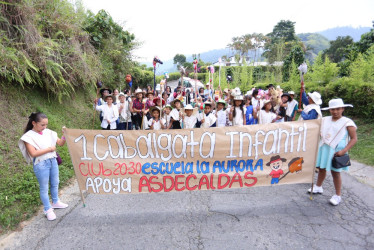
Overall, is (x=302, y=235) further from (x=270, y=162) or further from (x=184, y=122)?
(x=184, y=122)

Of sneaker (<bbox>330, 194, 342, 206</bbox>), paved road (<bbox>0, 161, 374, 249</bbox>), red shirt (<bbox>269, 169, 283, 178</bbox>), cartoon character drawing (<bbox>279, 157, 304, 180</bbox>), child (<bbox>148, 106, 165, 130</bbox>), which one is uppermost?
child (<bbox>148, 106, 165, 130</bbox>)

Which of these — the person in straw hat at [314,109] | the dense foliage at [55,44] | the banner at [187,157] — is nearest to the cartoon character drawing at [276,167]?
the banner at [187,157]

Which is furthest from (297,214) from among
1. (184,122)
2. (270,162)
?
(184,122)

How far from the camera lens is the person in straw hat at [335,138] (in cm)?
346

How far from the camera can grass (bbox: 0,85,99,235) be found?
355 cm

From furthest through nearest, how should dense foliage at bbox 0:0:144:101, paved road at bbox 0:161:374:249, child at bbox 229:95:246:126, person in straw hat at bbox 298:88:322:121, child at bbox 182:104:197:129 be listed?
child at bbox 229:95:246:126, dense foliage at bbox 0:0:144:101, child at bbox 182:104:197:129, person in straw hat at bbox 298:88:322:121, paved road at bbox 0:161:374:249

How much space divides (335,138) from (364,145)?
393 centimetres

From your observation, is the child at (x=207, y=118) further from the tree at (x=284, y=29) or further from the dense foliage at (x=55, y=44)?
Result: the tree at (x=284, y=29)

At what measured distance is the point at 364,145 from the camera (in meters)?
6.39

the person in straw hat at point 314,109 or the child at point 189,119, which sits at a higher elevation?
the person in straw hat at point 314,109

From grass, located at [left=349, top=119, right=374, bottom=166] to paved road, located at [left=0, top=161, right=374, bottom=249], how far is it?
1.85 meters

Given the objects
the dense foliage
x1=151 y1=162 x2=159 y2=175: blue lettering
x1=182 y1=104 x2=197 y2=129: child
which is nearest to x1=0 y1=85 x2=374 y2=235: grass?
the dense foliage

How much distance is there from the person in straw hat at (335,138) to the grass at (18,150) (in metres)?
4.80

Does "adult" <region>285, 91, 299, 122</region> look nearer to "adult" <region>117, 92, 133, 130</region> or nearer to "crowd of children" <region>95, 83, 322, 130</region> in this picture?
"crowd of children" <region>95, 83, 322, 130</region>
